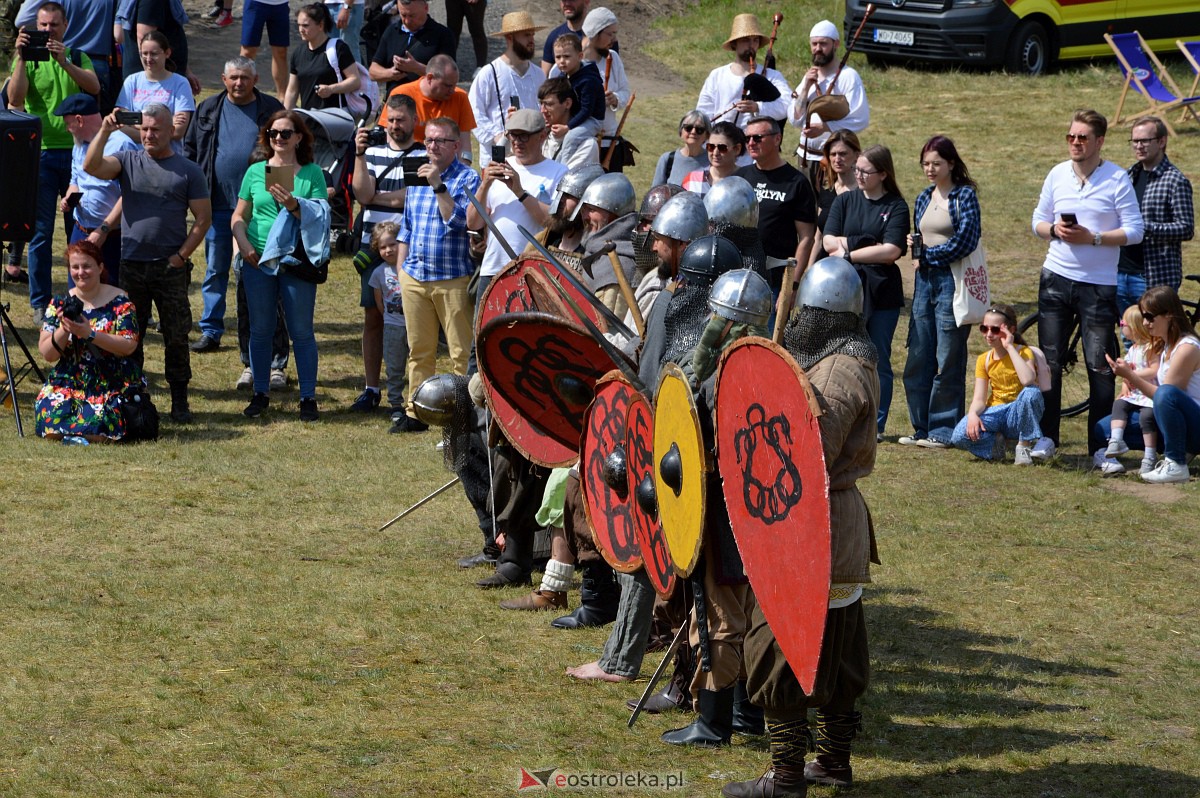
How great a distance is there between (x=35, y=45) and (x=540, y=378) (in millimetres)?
6577

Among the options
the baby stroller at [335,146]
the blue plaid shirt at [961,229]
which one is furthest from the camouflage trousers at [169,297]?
the blue plaid shirt at [961,229]

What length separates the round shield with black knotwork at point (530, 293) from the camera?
584cm

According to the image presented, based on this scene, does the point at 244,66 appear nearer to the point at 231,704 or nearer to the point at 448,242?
the point at 448,242

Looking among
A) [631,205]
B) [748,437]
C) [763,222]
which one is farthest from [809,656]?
[763,222]

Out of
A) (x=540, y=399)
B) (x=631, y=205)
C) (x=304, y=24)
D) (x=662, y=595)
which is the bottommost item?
(x=662, y=595)

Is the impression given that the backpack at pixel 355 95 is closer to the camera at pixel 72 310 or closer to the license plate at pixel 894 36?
the camera at pixel 72 310

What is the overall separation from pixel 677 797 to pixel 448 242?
16.7 feet

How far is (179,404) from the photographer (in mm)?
9688

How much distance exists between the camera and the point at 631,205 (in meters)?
6.74

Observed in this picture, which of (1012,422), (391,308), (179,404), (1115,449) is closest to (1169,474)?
(1115,449)

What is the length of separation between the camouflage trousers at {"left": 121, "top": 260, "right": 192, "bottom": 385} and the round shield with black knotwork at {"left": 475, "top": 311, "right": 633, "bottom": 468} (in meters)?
4.16

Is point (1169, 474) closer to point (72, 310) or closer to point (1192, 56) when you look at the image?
point (72, 310)

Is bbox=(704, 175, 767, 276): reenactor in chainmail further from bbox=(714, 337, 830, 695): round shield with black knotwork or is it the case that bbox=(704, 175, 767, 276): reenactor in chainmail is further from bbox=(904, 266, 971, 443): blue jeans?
bbox=(904, 266, 971, 443): blue jeans

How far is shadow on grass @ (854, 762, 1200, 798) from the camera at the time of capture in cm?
482
